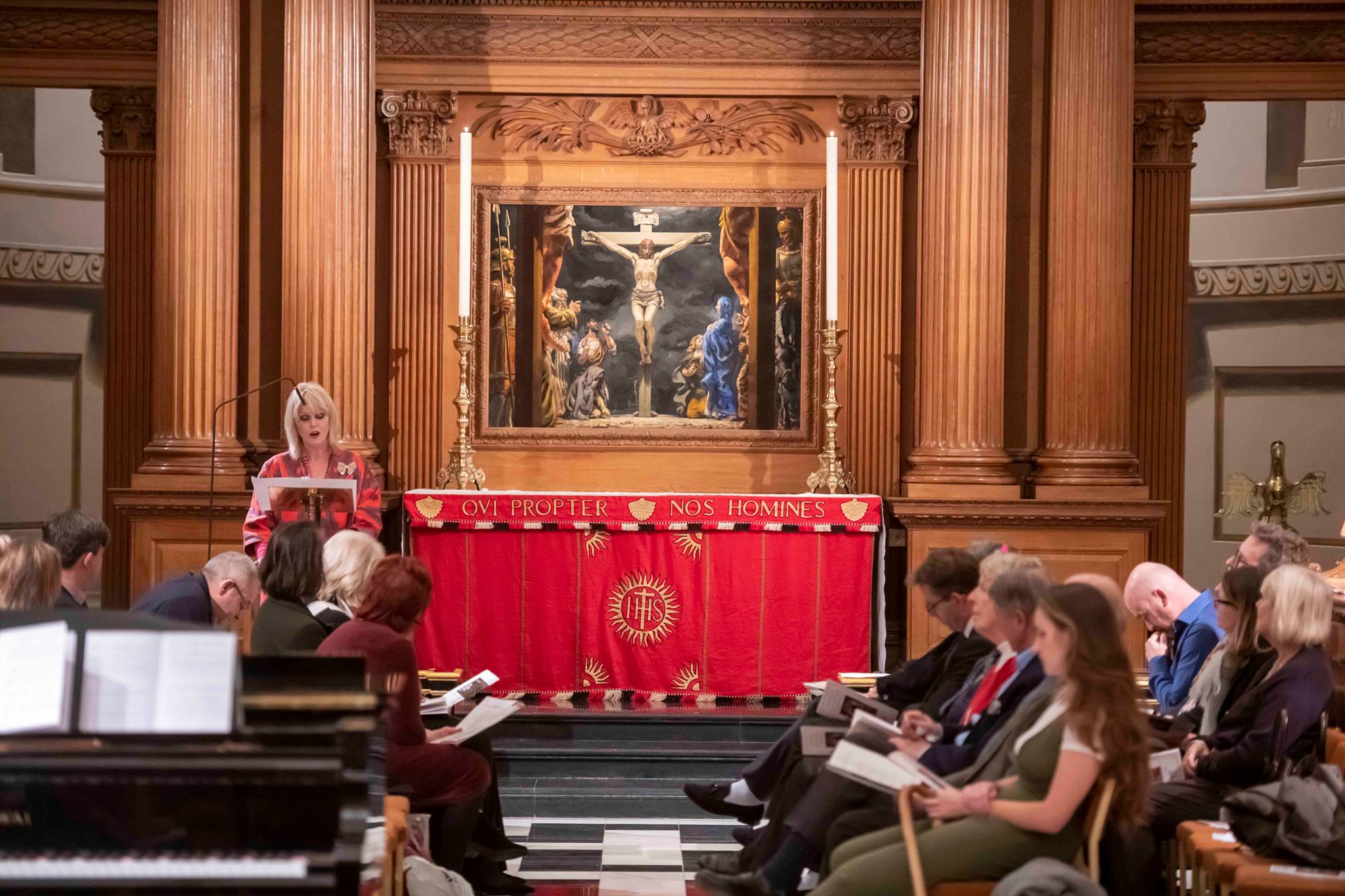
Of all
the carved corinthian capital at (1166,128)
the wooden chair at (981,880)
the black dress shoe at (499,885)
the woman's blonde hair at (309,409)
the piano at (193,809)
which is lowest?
the black dress shoe at (499,885)

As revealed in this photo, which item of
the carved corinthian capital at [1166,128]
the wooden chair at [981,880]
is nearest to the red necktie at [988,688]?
the wooden chair at [981,880]

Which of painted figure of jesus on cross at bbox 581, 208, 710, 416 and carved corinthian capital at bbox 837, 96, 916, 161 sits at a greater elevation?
carved corinthian capital at bbox 837, 96, 916, 161

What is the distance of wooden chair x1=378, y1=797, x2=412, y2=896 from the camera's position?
4.48 m

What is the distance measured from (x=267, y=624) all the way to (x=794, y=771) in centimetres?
188

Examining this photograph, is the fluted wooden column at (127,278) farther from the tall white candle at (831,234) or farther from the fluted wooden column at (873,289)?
the fluted wooden column at (873,289)

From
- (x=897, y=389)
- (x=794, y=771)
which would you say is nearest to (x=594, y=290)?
(x=897, y=389)

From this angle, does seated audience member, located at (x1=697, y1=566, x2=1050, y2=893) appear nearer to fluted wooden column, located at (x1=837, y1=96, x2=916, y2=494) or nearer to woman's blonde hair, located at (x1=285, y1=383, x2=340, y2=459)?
woman's blonde hair, located at (x1=285, y1=383, x2=340, y2=459)

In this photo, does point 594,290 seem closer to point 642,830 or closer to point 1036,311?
point 1036,311

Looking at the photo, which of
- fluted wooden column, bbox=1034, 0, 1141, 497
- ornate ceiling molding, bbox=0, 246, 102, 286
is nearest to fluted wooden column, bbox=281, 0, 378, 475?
fluted wooden column, bbox=1034, 0, 1141, 497

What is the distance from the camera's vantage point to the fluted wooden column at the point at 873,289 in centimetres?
933

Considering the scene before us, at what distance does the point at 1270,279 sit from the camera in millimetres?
12102

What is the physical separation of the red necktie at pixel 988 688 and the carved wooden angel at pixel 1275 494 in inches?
285

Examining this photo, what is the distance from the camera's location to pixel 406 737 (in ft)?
17.0

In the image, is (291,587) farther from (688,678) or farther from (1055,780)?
(688,678)
